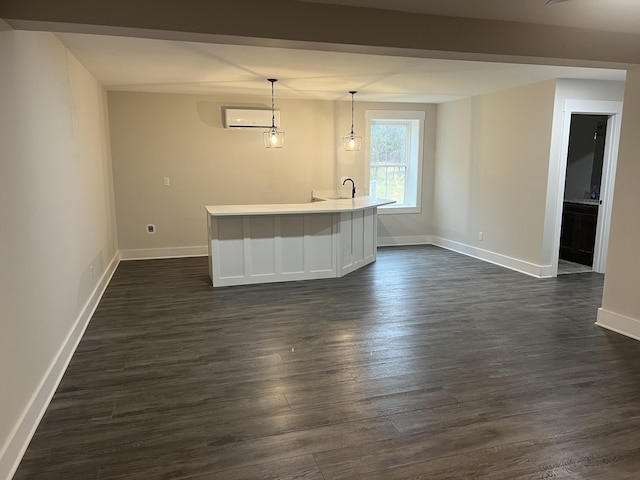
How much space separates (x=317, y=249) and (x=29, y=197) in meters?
3.28

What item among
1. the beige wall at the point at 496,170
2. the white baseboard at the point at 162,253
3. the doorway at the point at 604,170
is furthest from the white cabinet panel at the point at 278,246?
the doorway at the point at 604,170

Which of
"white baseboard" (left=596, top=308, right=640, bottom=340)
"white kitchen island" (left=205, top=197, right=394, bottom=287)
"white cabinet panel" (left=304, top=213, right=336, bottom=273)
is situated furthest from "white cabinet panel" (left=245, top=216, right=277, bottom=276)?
"white baseboard" (left=596, top=308, right=640, bottom=340)

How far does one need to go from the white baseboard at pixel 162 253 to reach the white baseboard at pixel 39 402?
251 cm

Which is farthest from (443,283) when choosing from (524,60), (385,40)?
(385,40)

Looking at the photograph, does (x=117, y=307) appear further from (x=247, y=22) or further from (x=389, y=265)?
(x=389, y=265)

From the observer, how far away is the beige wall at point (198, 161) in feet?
20.7

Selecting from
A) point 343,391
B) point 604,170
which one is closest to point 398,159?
point 604,170

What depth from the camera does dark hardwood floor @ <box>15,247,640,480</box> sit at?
214 centimetres

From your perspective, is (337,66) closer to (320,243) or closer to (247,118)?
(320,243)

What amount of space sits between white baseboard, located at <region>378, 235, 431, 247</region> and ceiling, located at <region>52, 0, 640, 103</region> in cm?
234

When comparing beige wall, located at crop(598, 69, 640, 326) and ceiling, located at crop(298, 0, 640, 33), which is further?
beige wall, located at crop(598, 69, 640, 326)

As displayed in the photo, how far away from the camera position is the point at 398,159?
7719 millimetres

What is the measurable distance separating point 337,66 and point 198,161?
9.72ft

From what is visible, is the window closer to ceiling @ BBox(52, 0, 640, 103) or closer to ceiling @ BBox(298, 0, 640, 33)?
ceiling @ BBox(52, 0, 640, 103)
